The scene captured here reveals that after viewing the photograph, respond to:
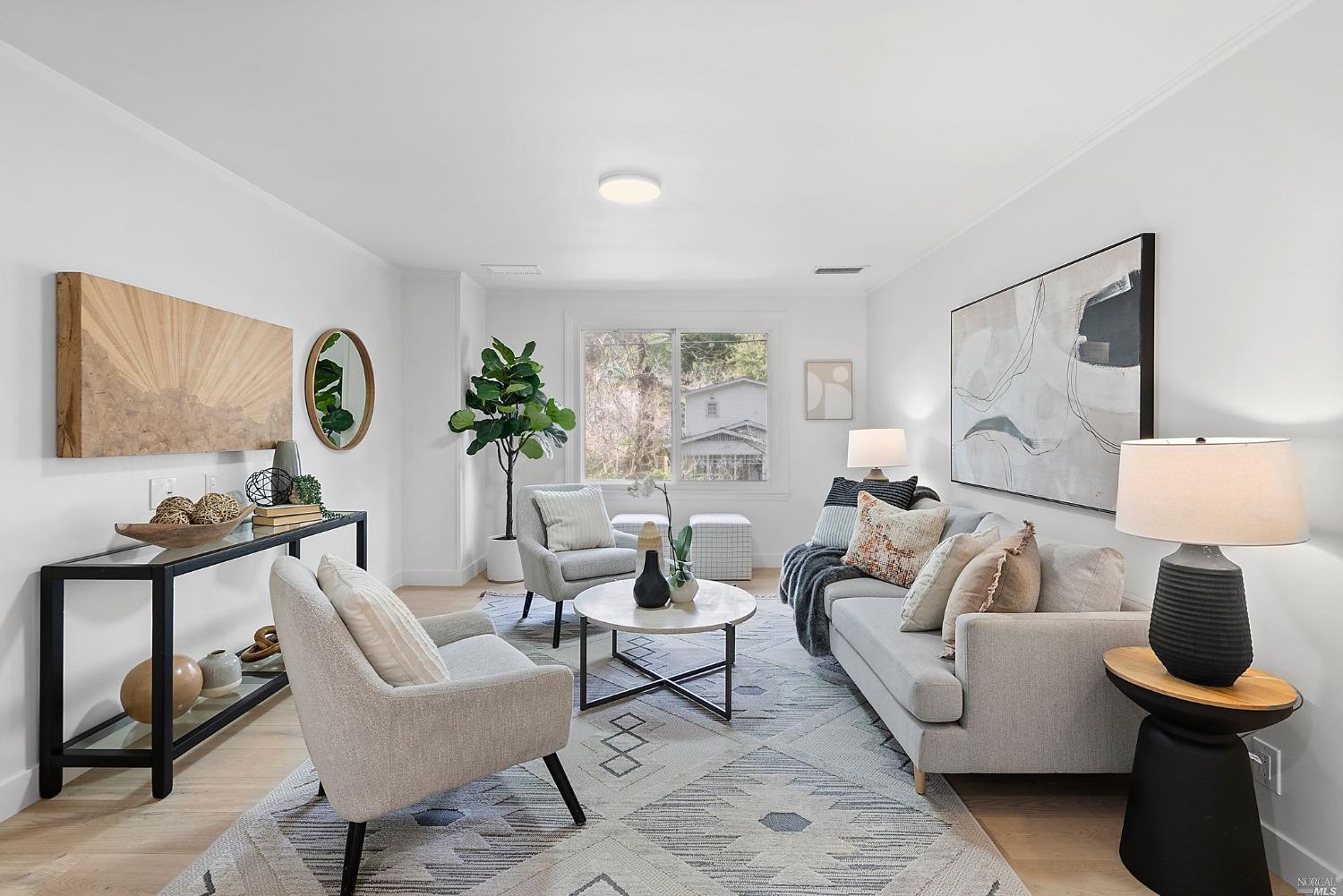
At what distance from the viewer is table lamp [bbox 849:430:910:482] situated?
477 cm

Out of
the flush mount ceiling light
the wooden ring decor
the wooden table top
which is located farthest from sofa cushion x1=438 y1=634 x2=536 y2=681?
the flush mount ceiling light

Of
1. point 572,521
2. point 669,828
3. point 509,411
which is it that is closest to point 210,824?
point 669,828

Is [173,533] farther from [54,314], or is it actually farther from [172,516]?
[54,314]

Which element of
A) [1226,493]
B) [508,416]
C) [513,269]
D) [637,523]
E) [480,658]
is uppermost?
[513,269]

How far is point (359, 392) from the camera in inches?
181

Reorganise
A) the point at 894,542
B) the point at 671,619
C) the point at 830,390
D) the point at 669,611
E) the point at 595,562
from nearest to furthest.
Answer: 1. the point at 671,619
2. the point at 669,611
3. the point at 894,542
4. the point at 595,562
5. the point at 830,390

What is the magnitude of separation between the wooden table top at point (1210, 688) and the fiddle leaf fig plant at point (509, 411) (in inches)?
163

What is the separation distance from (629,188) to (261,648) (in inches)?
110

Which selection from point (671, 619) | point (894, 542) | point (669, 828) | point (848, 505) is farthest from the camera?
point (848, 505)

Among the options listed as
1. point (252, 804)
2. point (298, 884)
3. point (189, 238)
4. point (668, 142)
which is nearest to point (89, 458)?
point (189, 238)

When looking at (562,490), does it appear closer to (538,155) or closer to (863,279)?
(538,155)

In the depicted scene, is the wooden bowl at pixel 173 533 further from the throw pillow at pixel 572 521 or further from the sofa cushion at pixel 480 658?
the throw pillow at pixel 572 521

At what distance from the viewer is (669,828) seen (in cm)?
215

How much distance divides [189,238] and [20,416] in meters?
1.12
